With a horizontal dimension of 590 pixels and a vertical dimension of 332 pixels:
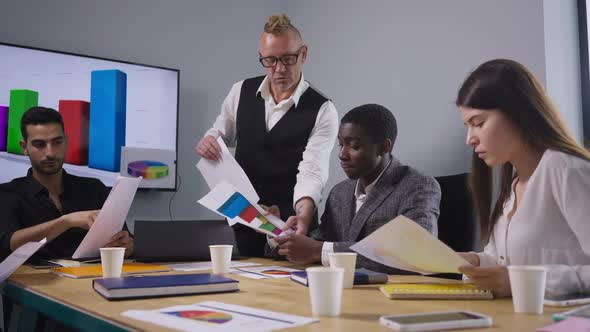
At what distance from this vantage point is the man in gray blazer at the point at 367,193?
1.68 m

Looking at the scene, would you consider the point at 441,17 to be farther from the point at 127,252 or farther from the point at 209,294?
the point at 209,294

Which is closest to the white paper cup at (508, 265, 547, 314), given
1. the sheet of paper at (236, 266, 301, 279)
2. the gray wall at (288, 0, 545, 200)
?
the sheet of paper at (236, 266, 301, 279)

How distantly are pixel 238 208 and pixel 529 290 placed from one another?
994 millimetres

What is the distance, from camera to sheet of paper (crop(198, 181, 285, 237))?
1680mm

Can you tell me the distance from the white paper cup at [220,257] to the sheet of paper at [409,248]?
41 cm

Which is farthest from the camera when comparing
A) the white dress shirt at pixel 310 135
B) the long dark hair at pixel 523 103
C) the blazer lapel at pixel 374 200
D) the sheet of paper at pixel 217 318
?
the white dress shirt at pixel 310 135

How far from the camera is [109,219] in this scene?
1.67 metres

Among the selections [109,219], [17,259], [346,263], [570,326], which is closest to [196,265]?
[109,219]

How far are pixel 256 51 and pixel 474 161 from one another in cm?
243

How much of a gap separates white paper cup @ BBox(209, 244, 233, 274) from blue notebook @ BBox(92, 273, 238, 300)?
25 centimetres

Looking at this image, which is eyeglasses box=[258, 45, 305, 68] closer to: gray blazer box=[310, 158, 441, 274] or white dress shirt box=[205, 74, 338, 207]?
white dress shirt box=[205, 74, 338, 207]

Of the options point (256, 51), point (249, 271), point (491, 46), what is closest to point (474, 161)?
point (249, 271)

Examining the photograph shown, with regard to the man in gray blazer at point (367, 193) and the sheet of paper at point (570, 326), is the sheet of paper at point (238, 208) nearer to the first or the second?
the man in gray blazer at point (367, 193)

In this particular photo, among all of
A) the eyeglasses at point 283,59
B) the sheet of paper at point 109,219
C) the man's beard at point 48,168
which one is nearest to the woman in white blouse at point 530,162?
the eyeglasses at point 283,59
